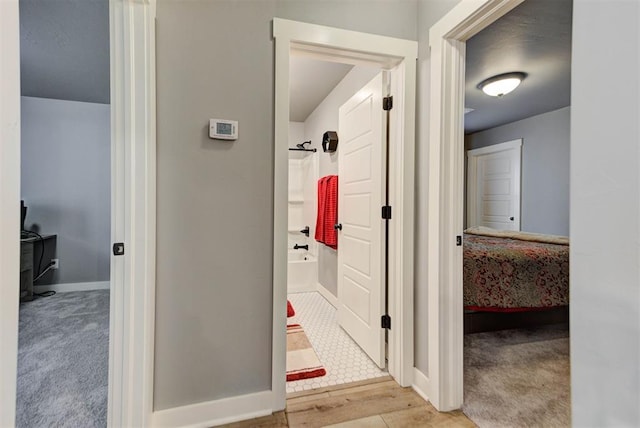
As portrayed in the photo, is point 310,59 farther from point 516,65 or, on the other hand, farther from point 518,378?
point 518,378

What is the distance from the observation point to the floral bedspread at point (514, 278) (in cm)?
229

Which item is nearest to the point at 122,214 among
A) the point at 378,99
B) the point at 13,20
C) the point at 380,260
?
the point at 13,20

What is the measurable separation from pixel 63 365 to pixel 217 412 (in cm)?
128

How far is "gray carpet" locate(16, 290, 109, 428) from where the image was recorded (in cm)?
158

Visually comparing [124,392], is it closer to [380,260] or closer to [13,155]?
[13,155]

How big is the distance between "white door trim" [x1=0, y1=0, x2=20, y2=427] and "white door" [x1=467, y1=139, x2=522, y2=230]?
575 cm

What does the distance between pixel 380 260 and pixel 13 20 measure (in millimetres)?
1916

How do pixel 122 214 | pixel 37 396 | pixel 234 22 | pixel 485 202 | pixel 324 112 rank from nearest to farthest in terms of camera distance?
pixel 122 214, pixel 234 22, pixel 37 396, pixel 324 112, pixel 485 202

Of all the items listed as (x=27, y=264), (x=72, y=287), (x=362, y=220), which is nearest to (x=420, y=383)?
(x=362, y=220)

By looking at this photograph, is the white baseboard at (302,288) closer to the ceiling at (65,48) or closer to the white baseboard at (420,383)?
the white baseboard at (420,383)

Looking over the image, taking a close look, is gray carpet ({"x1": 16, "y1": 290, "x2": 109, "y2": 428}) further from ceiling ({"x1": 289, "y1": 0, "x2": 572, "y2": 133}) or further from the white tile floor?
ceiling ({"x1": 289, "y1": 0, "x2": 572, "y2": 133})

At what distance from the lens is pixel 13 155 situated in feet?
1.44

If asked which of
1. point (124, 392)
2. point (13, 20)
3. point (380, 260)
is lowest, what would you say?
point (124, 392)
